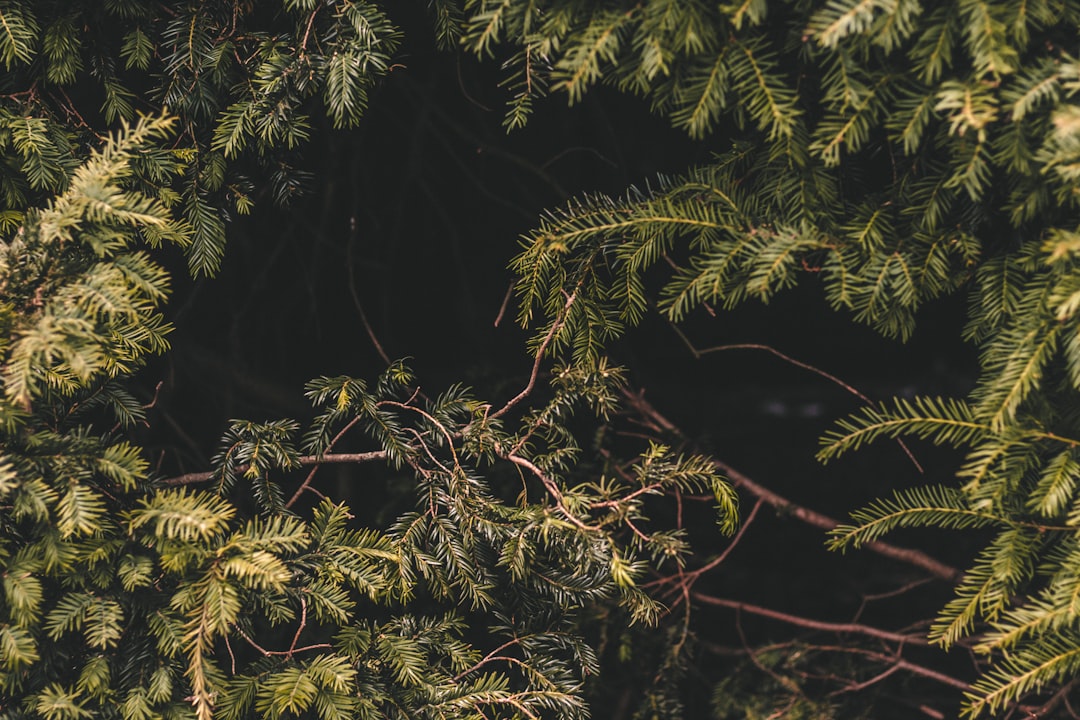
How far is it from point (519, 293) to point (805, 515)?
99 cm

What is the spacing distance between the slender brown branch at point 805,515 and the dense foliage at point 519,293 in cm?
40

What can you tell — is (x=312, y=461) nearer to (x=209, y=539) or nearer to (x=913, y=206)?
(x=209, y=539)

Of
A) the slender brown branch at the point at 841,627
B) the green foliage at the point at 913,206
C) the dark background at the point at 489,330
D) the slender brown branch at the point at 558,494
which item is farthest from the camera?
the dark background at the point at 489,330

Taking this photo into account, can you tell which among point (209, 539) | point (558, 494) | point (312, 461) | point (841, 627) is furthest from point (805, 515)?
point (209, 539)

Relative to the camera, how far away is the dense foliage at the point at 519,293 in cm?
91

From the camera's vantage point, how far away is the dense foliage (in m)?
0.91

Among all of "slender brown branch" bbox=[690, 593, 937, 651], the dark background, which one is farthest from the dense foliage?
the dark background

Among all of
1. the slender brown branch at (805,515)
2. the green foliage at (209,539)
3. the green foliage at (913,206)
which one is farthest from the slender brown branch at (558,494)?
the slender brown branch at (805,515)

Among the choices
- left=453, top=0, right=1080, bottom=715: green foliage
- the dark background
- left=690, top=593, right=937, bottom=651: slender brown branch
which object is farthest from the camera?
the dark background

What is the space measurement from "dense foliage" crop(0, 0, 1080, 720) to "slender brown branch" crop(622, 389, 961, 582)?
40 centimetres

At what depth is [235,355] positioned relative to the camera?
1897 millimetres

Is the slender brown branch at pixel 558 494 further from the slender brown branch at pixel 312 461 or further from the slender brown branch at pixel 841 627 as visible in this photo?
the slender brown branch at pixel 841 627

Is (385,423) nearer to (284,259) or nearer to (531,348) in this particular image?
(531,348)

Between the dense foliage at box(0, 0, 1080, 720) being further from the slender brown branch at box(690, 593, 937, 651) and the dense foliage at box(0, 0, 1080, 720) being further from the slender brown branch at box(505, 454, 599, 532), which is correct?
the slender brown branch at box(690, 593, 937, 651)
